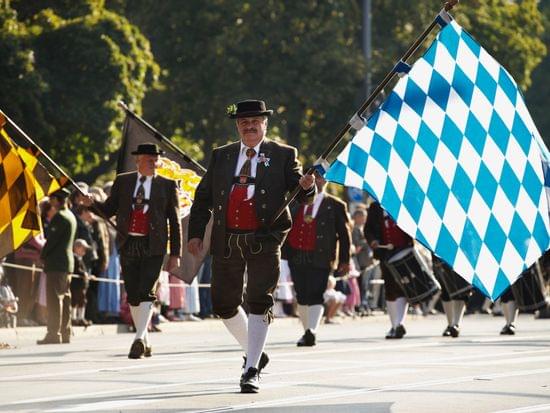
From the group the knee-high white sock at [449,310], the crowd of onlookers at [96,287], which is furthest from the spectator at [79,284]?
the knee-high white sock at [449,310]

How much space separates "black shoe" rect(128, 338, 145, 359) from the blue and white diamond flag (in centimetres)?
420

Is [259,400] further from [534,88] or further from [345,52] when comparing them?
[534,88]

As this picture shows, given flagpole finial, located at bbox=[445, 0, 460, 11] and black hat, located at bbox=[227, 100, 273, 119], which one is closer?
flagpole finial, located at bbox=[445, 0, 460, 11]

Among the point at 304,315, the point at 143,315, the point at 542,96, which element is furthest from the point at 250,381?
the point at 542,96

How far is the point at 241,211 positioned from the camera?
11.5 meters

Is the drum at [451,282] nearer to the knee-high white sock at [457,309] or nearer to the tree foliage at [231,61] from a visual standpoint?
the knee-high white sock at [457,309]

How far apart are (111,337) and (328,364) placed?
678 centimetres

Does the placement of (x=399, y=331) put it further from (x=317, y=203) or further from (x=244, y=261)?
(x=244, y=261)

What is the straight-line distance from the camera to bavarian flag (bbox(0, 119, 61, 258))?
16.0 m

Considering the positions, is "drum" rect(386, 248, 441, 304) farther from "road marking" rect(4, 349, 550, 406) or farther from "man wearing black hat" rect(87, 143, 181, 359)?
"man wearing black hat" rect(87, 143, 181, 359)

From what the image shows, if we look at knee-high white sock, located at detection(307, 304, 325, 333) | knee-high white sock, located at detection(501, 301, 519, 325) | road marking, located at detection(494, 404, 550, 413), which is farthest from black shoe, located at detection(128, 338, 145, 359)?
knee-high white sock, located at detection(501, 301, 519, 325)

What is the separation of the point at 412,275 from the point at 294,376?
6.72 metres

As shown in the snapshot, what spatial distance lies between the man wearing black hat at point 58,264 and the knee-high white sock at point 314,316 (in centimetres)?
313

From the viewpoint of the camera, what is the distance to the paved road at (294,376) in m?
10.1
